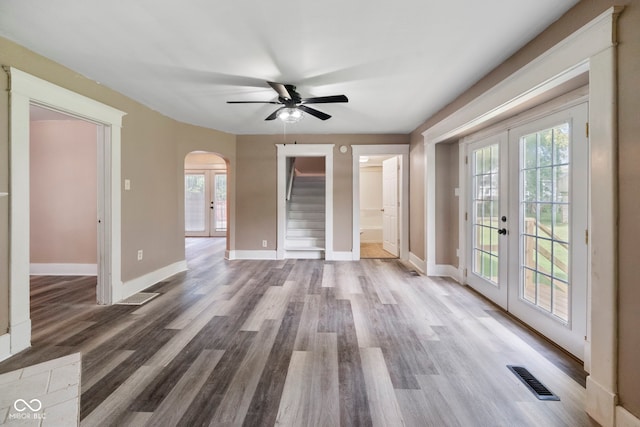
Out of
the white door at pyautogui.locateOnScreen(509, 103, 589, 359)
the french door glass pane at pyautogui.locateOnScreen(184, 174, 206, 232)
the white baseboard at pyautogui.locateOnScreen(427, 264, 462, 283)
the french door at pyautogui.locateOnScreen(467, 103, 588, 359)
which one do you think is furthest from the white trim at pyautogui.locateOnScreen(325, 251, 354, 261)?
the french door glass pane at pyautogui.locateOnScreen(184, 174, 206, 232)

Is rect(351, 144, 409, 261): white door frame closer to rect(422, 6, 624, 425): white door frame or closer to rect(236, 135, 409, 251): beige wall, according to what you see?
rect(236, 135, 409, 251): beige wall

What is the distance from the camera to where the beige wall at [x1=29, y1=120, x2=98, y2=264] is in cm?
420

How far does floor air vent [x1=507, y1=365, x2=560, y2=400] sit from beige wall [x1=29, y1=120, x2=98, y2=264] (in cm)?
546

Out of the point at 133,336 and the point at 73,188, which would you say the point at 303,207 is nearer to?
the point at 73,188

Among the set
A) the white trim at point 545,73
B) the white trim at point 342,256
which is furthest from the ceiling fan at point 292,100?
the white trim at point 342,256

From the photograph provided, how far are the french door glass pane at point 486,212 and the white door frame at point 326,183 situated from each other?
2554mm

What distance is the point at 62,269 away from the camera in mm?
4273

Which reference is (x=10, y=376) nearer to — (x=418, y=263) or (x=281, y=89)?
(x=281, y=89)

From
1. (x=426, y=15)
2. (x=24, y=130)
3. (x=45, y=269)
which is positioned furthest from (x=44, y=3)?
(x=45, y=269)

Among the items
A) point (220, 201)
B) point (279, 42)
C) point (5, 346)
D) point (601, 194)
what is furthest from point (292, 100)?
point (220, 201)

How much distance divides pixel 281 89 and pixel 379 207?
241 inches

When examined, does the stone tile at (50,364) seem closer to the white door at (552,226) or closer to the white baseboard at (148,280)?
the white baseboard at (148,280)

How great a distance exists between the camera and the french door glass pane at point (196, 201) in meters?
9.10

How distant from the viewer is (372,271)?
15.0ft
